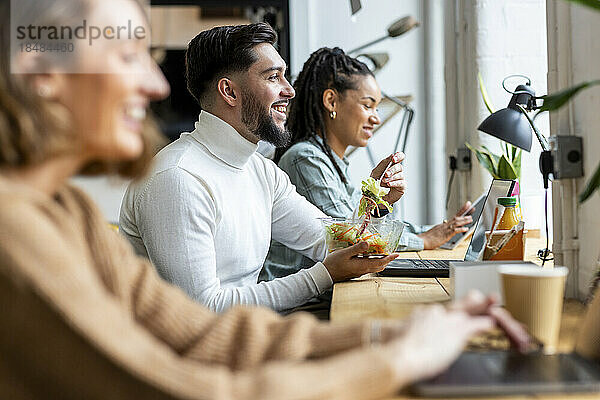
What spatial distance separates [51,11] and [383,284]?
962 mm

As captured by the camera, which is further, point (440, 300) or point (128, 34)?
point (440, 300)

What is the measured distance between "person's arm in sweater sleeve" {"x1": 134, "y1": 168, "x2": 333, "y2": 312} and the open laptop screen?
0.37 m

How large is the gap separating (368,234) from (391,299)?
284mm

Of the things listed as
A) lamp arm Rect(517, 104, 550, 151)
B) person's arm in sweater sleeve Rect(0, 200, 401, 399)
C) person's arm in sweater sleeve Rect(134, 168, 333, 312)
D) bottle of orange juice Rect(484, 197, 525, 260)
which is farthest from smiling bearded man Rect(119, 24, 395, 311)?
person's arm in sweater sleeve Rect(0, 200, 401, 399)

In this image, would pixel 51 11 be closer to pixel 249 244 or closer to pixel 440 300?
pixel 440 300

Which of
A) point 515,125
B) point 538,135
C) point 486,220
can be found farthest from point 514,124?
point 486,220

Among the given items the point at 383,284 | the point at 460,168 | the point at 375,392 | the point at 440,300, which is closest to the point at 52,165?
the point at 375,392

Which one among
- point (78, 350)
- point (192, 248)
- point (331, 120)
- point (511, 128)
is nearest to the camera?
point (78, 350)

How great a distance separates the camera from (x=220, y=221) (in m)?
1.73

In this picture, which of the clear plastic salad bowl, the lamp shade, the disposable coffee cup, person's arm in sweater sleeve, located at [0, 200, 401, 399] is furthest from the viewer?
the lamp shade

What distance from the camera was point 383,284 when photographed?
1588 millimetres

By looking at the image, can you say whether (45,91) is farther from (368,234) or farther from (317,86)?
(317,86)

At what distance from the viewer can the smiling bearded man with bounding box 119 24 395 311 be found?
157cm

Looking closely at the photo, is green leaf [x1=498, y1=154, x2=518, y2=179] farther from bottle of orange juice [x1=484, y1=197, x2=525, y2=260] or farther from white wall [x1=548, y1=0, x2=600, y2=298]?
white wall [x1=548, y1=0, x2=600, y2=298]
